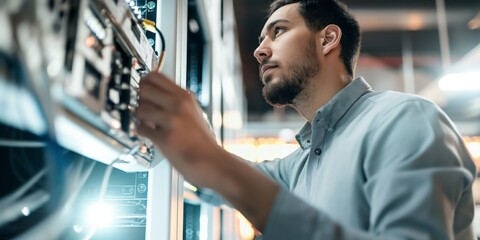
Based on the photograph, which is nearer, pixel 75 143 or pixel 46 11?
pixel 46 11

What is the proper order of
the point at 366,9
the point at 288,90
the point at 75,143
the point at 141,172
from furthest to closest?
the point at 366,9 < the point at 288,90 < the point at 141,172 < the point at 75,143

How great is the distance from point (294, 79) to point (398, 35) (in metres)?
4.13

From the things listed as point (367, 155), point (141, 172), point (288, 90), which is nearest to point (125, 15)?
point (141, 172)

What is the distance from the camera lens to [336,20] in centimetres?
151

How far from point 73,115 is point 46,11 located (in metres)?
0.12

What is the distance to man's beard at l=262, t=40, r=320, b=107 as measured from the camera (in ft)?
4.30

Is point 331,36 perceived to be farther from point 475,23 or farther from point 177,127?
point 475,23

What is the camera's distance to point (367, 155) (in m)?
0.88

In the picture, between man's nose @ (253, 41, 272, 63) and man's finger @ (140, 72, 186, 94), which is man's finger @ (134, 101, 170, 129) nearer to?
man's finger @ (140, 72, 186, 94)

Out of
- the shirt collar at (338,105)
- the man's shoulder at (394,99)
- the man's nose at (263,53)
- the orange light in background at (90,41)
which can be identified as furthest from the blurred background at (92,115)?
the man's shoulder at (394,99)

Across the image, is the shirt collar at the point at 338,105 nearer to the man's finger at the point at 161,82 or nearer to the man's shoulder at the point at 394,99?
the man's shoulder at the point at 394,99

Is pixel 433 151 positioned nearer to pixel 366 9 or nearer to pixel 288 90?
pixel 288 90

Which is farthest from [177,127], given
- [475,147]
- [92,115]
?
[475,147]

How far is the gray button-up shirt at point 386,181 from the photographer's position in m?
0.69
